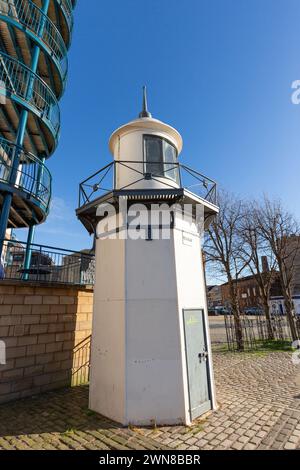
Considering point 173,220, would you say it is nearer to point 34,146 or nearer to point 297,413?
point 297,413

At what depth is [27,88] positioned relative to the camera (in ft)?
31.9

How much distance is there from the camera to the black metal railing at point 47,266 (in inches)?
336

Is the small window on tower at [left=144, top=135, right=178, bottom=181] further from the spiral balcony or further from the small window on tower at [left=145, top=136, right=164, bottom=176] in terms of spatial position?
the spiral balcony

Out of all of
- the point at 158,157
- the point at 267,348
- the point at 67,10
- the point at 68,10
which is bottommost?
the point at 267,348

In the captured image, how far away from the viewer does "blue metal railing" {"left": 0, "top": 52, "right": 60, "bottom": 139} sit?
30.2ft

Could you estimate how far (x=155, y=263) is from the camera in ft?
19.6

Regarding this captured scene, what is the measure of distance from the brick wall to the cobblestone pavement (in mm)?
525

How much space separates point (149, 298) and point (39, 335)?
14.0ft

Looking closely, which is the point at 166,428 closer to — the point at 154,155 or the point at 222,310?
the point at 154,155

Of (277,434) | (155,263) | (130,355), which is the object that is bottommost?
(277,434)

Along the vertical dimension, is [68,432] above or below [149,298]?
below

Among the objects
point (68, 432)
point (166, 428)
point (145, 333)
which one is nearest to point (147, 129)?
point (145, 333)

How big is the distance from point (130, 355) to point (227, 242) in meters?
12.8

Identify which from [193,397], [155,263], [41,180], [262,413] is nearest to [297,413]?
[262,413]
